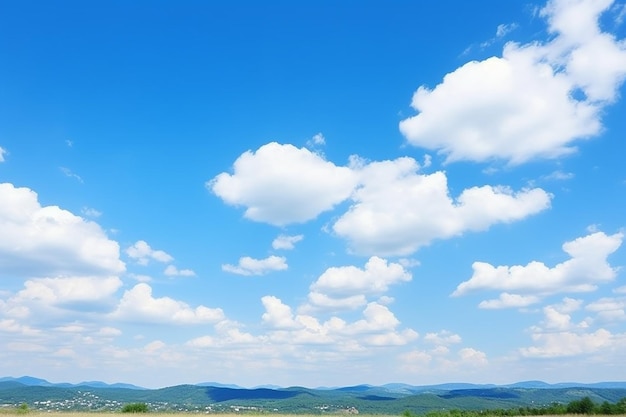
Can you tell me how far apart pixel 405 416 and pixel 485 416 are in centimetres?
1513

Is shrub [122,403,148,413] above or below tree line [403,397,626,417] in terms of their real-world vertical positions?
above

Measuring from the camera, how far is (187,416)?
5112 cm

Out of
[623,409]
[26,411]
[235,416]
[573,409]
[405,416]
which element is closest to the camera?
[26,411]

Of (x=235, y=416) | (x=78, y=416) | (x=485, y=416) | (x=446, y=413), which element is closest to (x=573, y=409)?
(x=485, y=416)

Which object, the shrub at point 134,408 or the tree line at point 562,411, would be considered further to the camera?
the tree line at point 562,411

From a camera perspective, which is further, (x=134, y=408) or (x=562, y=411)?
(x=562, y=411)

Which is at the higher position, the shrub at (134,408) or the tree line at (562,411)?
the shrub at (134,408)

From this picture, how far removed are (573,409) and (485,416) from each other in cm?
1626

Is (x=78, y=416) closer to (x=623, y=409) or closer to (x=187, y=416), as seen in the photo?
(x=187, y=416)

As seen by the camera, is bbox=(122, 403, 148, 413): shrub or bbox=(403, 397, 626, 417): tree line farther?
bbox=(403, 397, 626, 417): tree line

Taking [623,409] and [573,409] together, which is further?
[573,409]

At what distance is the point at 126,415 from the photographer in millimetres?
54156

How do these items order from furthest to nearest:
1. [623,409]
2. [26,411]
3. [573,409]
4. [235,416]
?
1. [573,409]
2. [623,409]
3. [235,416]
4. [26,411]

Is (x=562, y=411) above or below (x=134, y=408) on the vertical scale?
below
